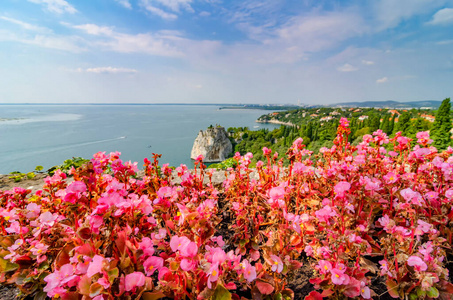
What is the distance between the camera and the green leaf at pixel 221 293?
3.07ft

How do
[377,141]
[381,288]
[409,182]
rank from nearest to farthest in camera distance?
1. [381,288]
2. [409,182]
3. [377,141]

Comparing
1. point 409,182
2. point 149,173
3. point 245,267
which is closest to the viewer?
point 245,267

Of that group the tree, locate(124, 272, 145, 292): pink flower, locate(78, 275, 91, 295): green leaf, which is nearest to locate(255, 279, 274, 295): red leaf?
locate(124, 272, 145, 292): pink flower

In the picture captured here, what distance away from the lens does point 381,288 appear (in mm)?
1466

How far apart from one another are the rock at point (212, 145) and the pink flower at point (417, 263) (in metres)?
50.5

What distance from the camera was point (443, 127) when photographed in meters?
17.5

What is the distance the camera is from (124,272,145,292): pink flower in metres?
0.93

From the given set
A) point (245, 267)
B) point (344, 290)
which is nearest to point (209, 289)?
point (245, 267)

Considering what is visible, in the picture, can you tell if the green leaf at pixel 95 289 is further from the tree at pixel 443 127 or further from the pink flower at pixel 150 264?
the tree at pixel 443 127

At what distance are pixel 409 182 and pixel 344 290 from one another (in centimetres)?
140

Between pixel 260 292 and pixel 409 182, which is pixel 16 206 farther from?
pixel 409 182

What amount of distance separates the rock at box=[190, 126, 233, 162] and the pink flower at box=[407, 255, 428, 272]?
1987 inches

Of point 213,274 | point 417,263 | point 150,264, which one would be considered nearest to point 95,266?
point 150,264

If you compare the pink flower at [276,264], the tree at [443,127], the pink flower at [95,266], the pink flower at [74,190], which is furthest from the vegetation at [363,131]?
the pink flower at [95,266]
